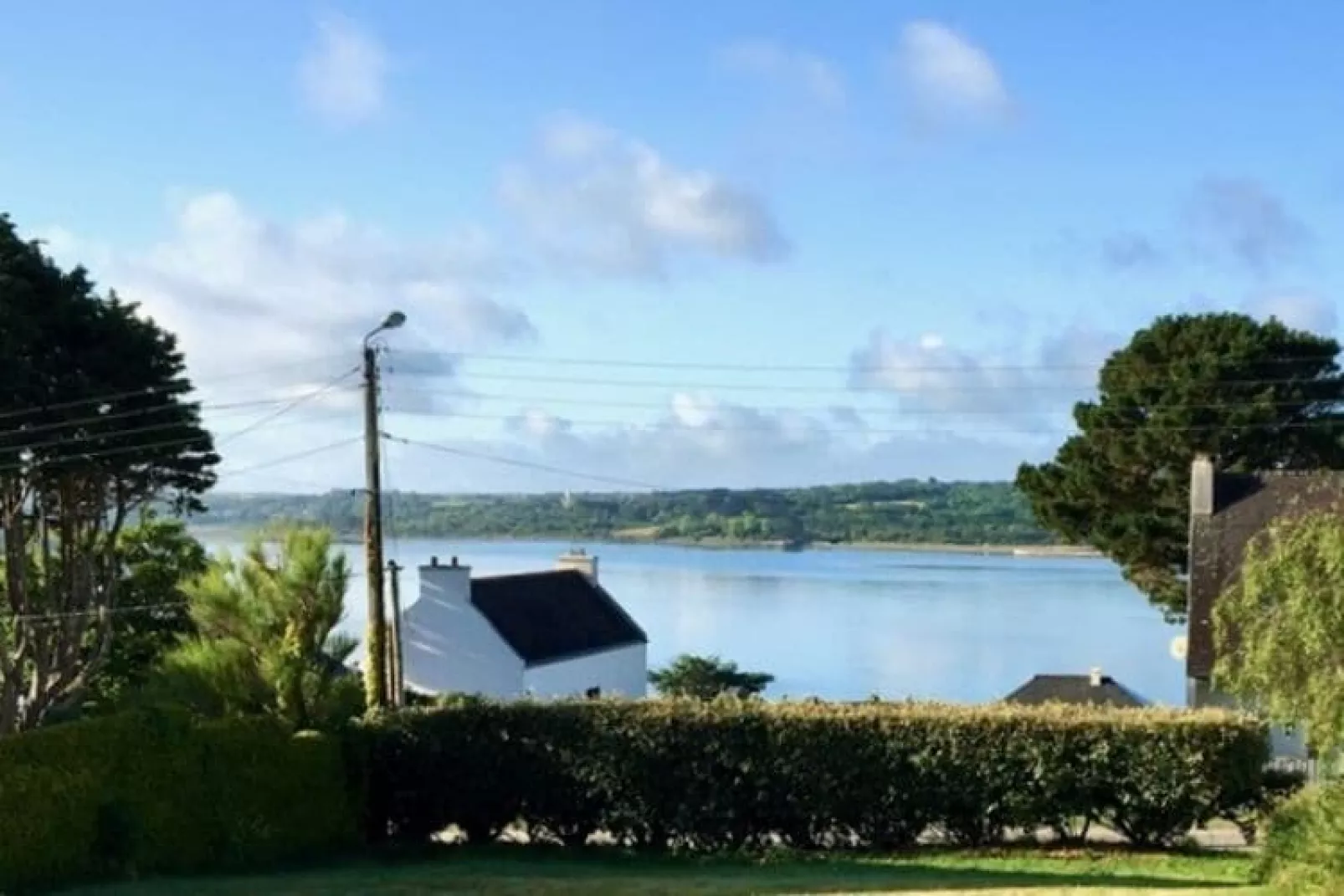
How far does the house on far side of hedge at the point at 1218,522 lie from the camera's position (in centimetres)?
3338

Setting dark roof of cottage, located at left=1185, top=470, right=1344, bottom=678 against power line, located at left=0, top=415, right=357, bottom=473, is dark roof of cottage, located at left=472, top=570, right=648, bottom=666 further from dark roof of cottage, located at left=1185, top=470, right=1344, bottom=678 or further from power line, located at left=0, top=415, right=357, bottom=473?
dark roof of cottage, located at left=1185, top=470, right=1344, bottom=678

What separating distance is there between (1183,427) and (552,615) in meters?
18.6

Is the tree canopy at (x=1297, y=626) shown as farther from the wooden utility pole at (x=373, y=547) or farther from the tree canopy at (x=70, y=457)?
the tree canopy at (x=70, y=457)

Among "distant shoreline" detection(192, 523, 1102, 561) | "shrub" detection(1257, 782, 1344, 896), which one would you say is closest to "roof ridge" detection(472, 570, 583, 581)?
"distant shoreline" detection(192, 523, 1102, 561)

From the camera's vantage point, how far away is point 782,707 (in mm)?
22547

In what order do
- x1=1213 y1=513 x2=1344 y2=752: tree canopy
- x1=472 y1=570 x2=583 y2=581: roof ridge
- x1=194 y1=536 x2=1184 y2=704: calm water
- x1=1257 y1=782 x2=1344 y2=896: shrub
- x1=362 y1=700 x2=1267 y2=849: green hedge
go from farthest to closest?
x1=194 y1=536 x2=1184 y2=704: calm water
x1=472 y1=570 x2=583 y2=581: roof ridge
x1=362 y1=700 x2=1267 y2=849: green hedge
x1=1213 y1=513 x2=1344 y2=752: tree canopy
x1=1257 y1=782 x2=1344 y2=896: shrub

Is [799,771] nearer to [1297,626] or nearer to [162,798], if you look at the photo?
[1297,626]

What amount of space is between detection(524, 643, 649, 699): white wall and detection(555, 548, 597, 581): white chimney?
3031mm

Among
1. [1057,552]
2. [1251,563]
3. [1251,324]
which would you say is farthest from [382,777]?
[1057,552]

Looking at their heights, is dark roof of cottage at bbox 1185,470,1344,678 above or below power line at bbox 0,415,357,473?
below

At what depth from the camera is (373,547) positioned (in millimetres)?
25406

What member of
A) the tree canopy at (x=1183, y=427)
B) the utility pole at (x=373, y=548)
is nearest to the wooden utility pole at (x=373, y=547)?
the utility pole at (x=373, y=548)

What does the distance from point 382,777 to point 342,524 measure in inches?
338

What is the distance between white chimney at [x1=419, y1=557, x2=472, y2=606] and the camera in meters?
44.5
